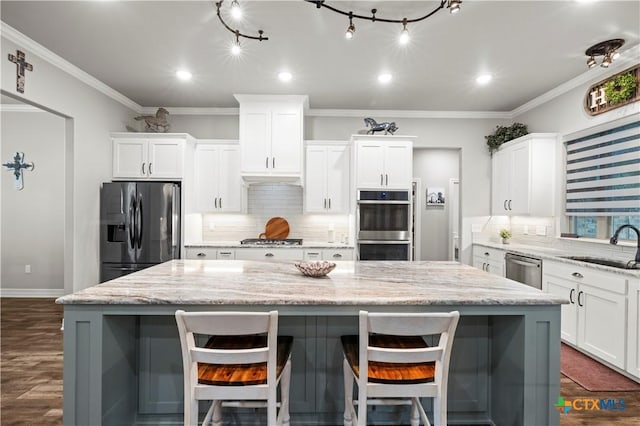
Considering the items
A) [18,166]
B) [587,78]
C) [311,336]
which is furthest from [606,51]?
[18,166]

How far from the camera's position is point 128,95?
466 cm

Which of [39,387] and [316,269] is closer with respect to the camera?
[316,269]

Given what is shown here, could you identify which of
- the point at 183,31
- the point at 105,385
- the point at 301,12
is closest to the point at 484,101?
the point at 301,12

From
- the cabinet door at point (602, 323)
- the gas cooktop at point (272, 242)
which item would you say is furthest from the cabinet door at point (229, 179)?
the cabinet door at point (602, 323)

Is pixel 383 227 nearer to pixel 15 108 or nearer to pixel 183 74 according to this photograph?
pixel 183 74

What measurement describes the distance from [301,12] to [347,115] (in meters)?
2.60

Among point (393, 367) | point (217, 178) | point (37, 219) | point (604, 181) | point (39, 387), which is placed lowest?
point (39, 387)

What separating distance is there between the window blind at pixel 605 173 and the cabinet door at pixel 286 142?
3206 millimetres

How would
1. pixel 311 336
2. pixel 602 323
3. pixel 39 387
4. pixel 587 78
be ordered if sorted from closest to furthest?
pixel 311 336 → pixel 39 387 → pixel 602 323 → pixel 587 78

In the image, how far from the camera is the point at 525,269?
3.94 metres

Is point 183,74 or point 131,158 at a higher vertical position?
point 183,74

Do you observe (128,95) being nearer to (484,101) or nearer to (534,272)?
(484,101)

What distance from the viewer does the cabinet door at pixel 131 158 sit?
4.58 meters

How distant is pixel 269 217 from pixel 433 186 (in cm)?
361
